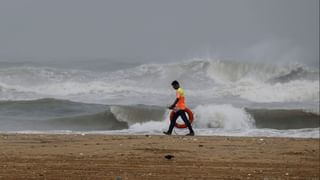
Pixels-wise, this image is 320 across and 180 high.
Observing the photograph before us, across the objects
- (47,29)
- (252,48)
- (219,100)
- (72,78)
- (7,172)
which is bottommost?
(7,172)

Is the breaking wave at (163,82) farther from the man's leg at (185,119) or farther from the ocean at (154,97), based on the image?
the man's leg at (185,119)

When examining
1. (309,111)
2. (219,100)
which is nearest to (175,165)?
(309,111)

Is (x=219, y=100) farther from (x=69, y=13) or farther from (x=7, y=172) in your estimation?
→ (x=69, y=13)

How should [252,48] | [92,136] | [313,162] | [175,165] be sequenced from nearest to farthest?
[175,165] → [313,162] → [92,136] → [252,48]

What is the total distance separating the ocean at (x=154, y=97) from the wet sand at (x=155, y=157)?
119 inches

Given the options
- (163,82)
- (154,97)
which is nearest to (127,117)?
(154,97)

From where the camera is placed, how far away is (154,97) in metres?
29.2

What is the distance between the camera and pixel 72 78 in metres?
33.0

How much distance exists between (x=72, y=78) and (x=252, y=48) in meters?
16.9

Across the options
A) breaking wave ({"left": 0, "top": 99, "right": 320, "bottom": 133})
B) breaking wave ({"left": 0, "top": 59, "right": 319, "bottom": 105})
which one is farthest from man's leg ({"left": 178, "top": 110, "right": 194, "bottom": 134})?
breaking wave ({"left": 0, "top": 59, "right": 319, "bottom": 105})

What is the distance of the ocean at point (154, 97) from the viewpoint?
21.5m

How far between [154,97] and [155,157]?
15924 mm

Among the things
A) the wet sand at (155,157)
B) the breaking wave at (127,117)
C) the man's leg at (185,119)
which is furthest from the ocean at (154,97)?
the wet sand at (155,157)

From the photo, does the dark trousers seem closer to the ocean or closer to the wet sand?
the wet sand
